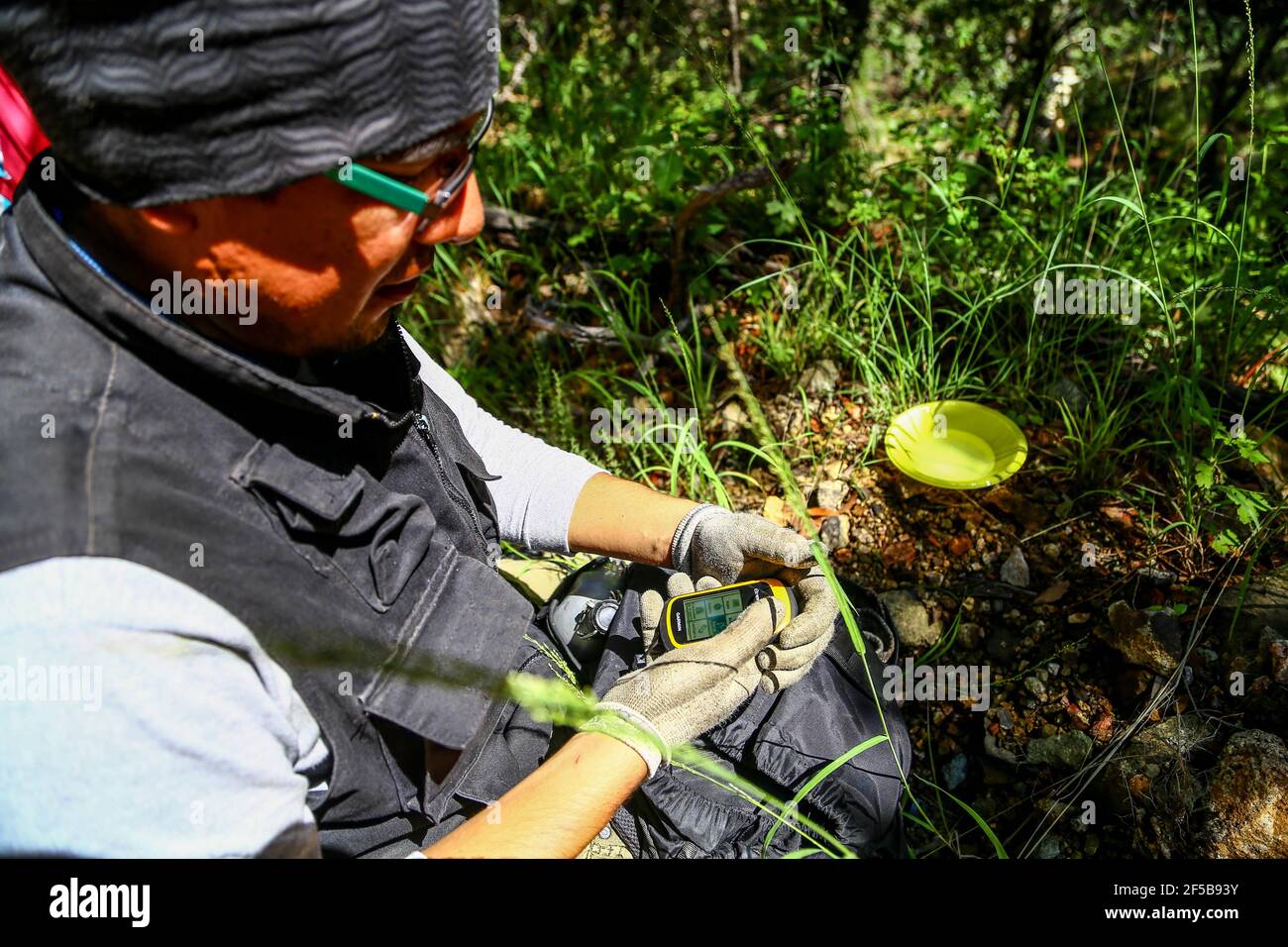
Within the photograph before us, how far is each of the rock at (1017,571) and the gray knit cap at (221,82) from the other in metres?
1.84

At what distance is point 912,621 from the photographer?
218cm

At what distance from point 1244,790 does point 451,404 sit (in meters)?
1.80

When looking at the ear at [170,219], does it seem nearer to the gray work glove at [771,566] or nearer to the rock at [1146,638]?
the gray work glove at [771,566]

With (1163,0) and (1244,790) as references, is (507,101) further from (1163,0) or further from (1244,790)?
(1244,790)

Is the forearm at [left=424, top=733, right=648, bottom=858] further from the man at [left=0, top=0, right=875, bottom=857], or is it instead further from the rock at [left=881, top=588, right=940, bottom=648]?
the rock at [left=881, top=588, right=940, bottom=648]

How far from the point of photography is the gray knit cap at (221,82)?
2.95 feet

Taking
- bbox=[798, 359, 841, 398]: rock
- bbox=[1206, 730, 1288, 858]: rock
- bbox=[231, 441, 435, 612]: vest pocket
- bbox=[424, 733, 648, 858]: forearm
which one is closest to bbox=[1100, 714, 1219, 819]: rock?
bbox=[1206, 730, 1288, 858]: rock

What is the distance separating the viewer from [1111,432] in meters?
2.24

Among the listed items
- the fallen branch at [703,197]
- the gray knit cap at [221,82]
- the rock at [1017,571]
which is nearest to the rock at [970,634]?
the rock at [1017,571]

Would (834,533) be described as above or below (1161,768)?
above

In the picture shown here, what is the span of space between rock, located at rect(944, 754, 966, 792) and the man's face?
62.7 inches

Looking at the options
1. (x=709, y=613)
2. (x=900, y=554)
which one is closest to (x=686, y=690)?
(x=709, y=613)

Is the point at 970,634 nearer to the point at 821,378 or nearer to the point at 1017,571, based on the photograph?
the point at 1017,571

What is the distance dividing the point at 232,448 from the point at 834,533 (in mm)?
1697
